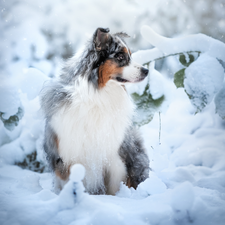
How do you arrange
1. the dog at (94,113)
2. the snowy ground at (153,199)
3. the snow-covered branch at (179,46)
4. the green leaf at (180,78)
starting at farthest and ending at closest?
the green leaf at (180,78) → the snow-covered branch at (179,46) → the dog at (94,113) → the snowy ground at (153,199)

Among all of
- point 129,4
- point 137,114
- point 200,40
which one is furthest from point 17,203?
point 129,4

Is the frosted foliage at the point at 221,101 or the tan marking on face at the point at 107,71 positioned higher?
the tan marking on face at the point at 107,71

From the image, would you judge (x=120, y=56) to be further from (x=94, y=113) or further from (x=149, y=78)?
(x=149, y=78)

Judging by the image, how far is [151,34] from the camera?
6.28 ft

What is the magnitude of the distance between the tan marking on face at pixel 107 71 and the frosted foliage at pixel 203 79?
2.24ft

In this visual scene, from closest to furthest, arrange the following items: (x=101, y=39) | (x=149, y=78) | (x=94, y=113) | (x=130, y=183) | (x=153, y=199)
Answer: (x=153, y=199) < (x=101, y=39) < (x=94, y=113) < (x=130, y=183) < (x=149, y=78)

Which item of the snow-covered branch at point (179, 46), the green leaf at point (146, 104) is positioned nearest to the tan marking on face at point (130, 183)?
the green leaf at point (146, 104)

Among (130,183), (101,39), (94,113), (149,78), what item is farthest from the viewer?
(149,78)

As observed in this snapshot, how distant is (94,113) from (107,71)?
0.36 meters

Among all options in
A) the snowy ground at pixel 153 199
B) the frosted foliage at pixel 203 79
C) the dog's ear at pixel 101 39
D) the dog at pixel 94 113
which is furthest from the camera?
the frosted foliage at pixel 203 79

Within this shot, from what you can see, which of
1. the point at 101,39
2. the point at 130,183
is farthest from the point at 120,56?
the point at 130,183

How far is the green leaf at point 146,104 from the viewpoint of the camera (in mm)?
2055

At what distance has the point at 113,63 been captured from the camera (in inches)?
59.8

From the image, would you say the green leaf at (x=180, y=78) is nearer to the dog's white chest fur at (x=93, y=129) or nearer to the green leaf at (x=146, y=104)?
the green leaf at (x=146, y=104)
